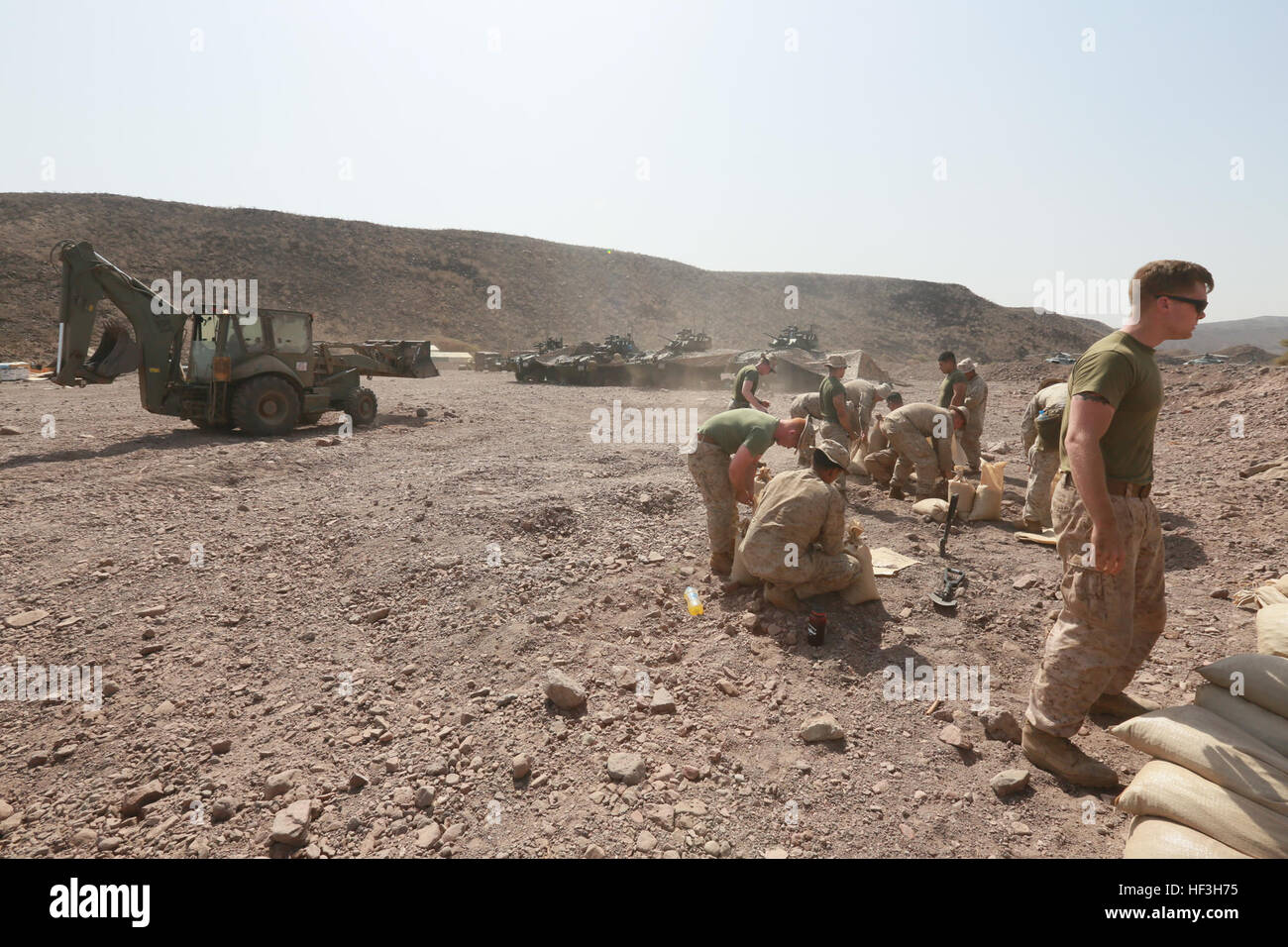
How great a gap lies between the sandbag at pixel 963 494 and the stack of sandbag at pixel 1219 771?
12.1 feet

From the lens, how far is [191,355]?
31.2ft

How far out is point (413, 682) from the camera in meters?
3.69

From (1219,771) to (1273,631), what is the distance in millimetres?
1173

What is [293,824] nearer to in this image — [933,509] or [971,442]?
[933,509]

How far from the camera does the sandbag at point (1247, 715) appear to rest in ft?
7.63

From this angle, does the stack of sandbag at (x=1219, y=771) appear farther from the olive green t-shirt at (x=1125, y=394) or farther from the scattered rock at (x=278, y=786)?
the scattered rock at (x=278, y=786)

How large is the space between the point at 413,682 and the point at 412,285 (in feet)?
141

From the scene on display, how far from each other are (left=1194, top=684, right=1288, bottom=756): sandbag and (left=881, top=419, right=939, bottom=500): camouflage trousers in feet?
14.1

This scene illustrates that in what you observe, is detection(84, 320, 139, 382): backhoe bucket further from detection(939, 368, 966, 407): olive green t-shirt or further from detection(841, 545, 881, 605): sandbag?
detection(939, 368, 966, 407): olive green t-shirt

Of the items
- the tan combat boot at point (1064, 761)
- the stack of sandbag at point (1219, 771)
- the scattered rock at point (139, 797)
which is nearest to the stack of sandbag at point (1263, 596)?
the stack of sandbag at point (1219, 771)

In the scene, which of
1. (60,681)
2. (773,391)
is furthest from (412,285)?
(60,681)

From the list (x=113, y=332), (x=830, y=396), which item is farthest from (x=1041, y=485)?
(x=113, y=332)

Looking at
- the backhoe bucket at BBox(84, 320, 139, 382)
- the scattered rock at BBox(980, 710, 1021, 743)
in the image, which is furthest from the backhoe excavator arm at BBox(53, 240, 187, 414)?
the scattered rock at BBox(980, 710, 1021, 743)
